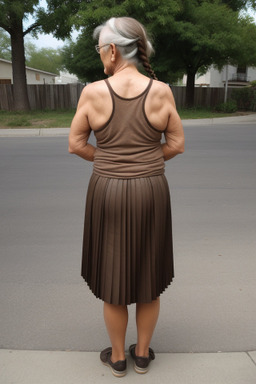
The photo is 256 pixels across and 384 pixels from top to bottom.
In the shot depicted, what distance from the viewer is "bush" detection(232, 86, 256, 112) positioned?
24578mm

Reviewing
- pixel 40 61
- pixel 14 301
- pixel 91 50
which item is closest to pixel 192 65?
pixel 91 50

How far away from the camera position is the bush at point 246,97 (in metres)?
24.6

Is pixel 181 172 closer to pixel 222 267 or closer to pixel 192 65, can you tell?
pixel 222 267

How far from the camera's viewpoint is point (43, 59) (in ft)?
263

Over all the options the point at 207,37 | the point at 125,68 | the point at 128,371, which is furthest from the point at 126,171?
the point at 207,37

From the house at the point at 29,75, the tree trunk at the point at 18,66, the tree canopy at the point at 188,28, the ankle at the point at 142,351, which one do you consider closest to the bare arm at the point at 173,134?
the ankle at the point at 142,351

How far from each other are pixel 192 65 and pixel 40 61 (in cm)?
6386

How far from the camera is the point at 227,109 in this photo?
71.2ft

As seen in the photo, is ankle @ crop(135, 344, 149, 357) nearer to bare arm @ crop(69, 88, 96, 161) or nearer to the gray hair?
bare arm @ crop(69, 88, 96, 161)

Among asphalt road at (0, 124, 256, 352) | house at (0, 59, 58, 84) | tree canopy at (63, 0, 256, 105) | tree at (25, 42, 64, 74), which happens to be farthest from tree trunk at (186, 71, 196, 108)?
tree at (25, 42, 64, 74)

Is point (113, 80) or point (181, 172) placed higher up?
point (113, 80)

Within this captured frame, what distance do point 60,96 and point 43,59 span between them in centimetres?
6163

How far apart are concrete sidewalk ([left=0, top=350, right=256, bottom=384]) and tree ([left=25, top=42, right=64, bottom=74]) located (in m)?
76.3

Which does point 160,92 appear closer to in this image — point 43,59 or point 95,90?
point 95,90
